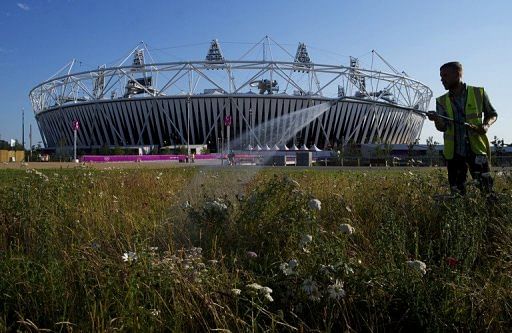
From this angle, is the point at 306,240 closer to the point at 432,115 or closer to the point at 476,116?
the point at 432,115

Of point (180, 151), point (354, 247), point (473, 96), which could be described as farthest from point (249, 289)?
point (180, 151)

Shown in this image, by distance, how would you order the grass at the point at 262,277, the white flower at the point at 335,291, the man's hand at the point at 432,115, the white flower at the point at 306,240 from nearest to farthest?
the white flower at the point at 335,291 → the grass at the point at 262,277 → the white flower at the point at 306,240 → the man's hand at the point at 432,115

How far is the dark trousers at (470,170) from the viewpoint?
4.64 metres

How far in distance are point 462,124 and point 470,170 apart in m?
0.58

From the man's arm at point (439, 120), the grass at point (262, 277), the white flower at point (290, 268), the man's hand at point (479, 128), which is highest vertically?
the man's arm at point (439, 120)

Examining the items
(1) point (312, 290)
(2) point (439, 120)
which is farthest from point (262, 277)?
(2) point (439, 120)

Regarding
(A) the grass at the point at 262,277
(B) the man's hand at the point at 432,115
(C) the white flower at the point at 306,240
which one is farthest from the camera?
(B) the man's hand at the point at 432,115

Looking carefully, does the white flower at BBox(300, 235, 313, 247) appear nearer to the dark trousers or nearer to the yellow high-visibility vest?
the dark trousers

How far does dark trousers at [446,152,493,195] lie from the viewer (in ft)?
15.2

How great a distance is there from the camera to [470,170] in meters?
5.05

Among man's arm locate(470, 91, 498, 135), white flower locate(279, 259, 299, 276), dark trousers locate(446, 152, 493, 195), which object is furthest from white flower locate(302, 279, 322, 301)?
man's arm locate(470, 91, 498, 135)

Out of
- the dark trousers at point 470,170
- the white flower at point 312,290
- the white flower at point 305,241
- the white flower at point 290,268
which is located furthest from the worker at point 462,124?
the white flower at point 312,290

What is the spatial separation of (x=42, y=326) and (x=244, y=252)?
1.40 metres

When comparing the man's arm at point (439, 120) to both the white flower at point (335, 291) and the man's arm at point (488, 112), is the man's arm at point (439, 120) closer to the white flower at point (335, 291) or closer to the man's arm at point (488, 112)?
the man's arm at point (488, 112)
